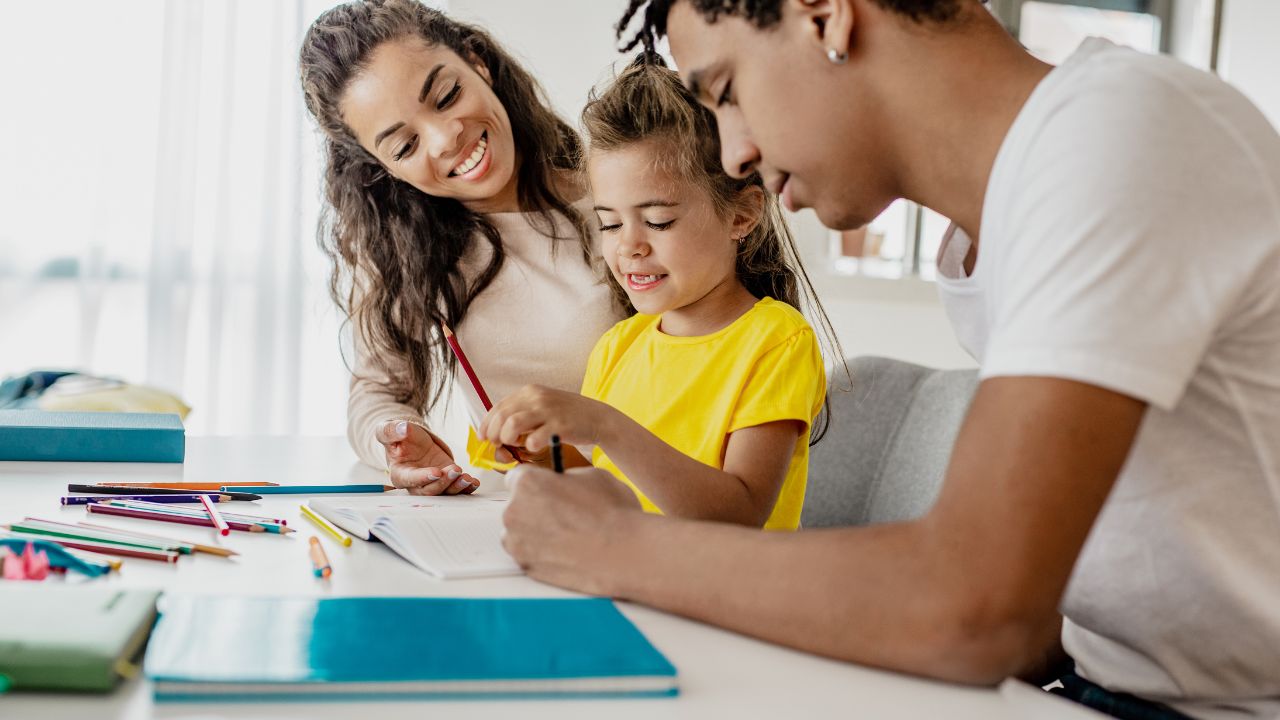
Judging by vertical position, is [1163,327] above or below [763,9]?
below

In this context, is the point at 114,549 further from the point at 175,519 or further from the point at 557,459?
the point at 557,459

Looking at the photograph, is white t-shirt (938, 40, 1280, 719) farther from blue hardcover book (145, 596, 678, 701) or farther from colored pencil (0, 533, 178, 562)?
colored pencil (0, 533, 178, 562)

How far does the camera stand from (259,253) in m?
3.62

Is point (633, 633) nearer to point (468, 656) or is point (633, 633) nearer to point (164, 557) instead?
point (468, 656)

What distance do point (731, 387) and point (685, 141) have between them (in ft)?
0.99

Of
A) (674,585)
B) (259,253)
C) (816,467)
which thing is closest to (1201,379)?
(674,585)

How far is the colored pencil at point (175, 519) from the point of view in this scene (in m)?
1.00

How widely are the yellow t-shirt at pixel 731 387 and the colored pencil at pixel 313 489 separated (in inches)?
10.7

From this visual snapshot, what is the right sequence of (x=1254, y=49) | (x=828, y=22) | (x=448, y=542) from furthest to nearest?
(x=1254, y=49), (x=448, y=542), (x=828, y=22)

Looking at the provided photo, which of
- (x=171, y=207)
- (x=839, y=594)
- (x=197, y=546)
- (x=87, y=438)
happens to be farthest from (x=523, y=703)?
(x=171, y=207)

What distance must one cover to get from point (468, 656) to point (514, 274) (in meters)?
1.23

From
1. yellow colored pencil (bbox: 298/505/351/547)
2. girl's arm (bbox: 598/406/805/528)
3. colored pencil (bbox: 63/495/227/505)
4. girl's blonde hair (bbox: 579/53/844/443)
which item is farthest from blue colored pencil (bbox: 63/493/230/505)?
girl's blonde hair (bbox: 579/53/844/443)

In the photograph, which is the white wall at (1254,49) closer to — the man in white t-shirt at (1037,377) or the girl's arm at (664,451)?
the girl's arm at (664,451)

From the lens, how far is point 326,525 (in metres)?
1.02
